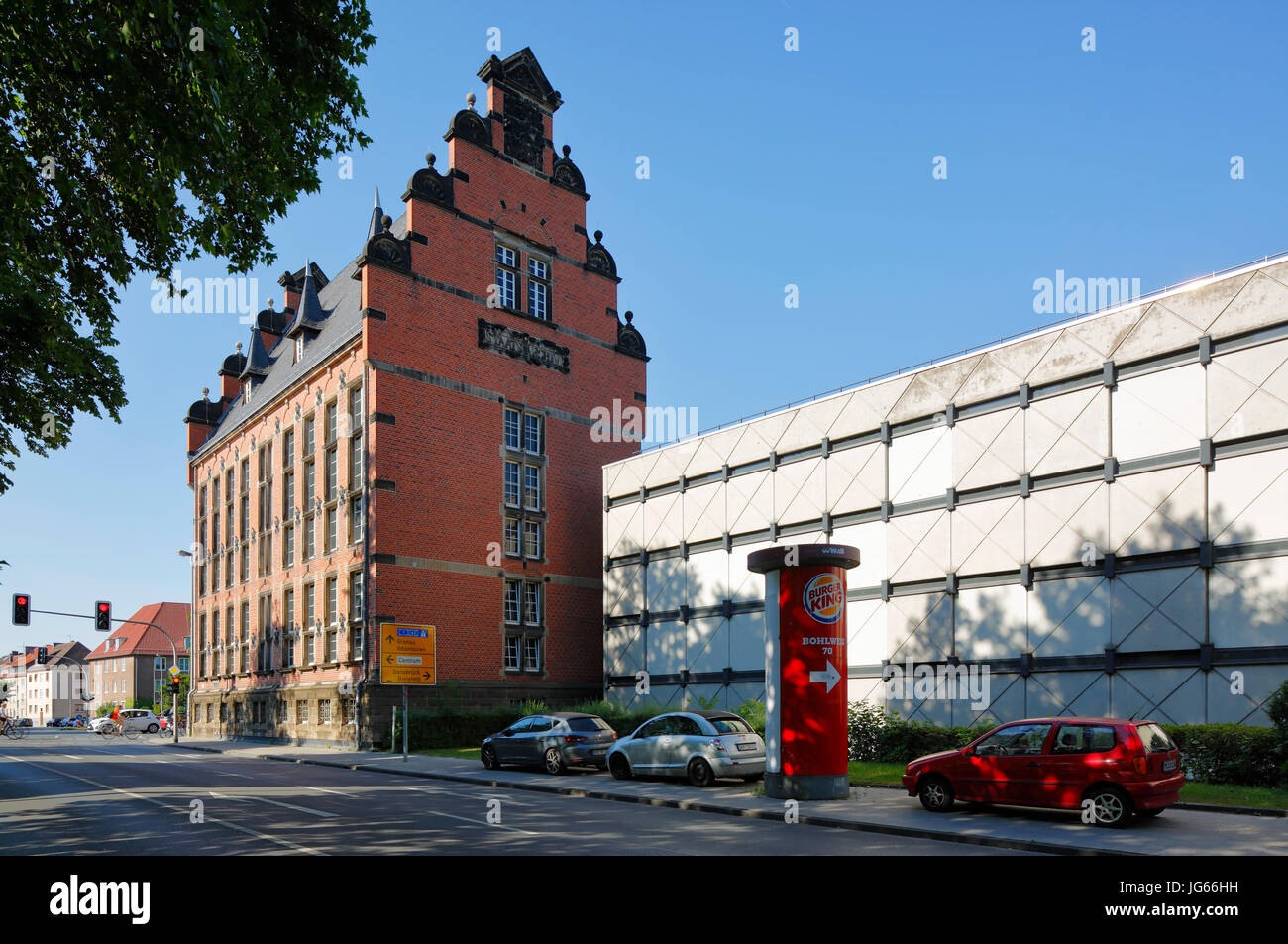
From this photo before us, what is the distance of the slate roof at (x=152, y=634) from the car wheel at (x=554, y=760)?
106 metres

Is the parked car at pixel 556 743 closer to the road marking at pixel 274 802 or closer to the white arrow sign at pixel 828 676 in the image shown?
the road marking at pixel 274 802

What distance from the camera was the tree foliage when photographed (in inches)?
423

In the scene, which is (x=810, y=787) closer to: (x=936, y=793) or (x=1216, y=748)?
(x=936, y=793)

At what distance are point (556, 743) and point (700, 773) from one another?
5091 mm

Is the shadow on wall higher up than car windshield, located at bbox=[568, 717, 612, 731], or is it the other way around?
the shadow on wall

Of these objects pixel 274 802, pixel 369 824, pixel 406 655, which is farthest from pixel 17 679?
pixel 369 824

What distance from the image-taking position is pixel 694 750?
2044cm

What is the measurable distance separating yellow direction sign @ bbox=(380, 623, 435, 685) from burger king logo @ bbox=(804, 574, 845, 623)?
1604cm

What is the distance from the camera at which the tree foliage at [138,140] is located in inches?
423

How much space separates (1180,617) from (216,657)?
4797 cm

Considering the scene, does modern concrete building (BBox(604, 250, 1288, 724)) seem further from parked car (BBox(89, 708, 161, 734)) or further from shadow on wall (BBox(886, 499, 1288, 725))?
parked car (BBox(89, 708, 161, 734))

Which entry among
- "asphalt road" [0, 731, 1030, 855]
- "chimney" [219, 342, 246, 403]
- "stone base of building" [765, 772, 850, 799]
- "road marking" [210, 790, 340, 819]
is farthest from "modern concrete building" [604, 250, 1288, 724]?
"chimney" [219, 342, 246, 403]

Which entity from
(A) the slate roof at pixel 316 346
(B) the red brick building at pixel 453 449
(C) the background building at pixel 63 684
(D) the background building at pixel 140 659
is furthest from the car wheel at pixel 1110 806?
(C) the background building at pixel 63 684
